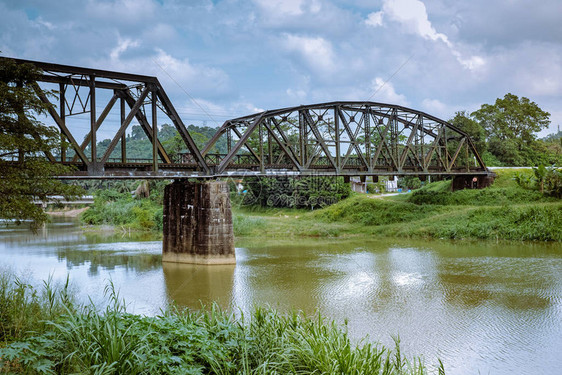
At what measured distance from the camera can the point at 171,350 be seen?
22.9 ft

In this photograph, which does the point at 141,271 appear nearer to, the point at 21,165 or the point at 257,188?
the point at 21,165

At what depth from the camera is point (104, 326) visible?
6.91m

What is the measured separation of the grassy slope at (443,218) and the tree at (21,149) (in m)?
25.2

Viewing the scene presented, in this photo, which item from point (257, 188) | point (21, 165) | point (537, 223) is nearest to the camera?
point (21, 165)

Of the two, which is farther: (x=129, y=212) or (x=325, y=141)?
(x=129, y=212)

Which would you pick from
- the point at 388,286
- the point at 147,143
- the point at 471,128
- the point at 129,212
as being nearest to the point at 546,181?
the point at 471,128

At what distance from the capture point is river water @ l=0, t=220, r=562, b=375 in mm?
10812

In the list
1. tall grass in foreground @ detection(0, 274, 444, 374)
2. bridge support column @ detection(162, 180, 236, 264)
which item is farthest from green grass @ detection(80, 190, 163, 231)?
tall grass in foreground @ detection(0, 274, 444, 374)

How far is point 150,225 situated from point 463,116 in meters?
34.1

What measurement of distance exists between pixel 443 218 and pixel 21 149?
29.3 m

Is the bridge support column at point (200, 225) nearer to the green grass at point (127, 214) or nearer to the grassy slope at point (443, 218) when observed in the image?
the grassy slope at point (443, 218)

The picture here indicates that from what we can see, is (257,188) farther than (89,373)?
Yes

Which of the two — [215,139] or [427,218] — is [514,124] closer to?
[427,218]

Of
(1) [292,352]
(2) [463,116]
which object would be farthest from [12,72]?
(2) [463,116]
